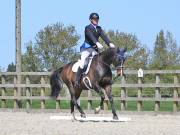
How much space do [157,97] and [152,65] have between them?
119ft

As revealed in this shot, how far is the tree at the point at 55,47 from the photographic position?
47.7 metres

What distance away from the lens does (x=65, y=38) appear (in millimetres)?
48969

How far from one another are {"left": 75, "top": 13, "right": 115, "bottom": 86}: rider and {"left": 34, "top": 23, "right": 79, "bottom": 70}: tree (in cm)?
3279

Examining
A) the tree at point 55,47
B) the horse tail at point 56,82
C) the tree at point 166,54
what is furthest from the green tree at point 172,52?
the horse tail at point 56,82

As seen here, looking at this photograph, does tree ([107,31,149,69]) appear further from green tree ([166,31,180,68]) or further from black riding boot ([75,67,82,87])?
black riding boot ([75,67,82,87])

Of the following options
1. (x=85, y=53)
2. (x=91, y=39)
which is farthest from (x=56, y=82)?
→ (x=91, y=39)

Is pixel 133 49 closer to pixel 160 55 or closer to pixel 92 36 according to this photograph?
pixel 160 55

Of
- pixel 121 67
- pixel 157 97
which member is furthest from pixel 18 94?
pixel 121 67

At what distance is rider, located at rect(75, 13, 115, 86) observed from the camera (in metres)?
13.8

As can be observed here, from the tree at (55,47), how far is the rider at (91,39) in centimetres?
3279

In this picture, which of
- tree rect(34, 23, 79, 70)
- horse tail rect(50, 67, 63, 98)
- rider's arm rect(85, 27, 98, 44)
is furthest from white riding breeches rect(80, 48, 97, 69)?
tree rect(34, 23, 79, 70)

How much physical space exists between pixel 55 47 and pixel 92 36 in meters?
35.4

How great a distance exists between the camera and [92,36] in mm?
13695

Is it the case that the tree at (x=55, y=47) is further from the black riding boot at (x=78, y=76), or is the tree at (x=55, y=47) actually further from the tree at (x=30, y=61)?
the black riding boot at (x=78, y=76)
